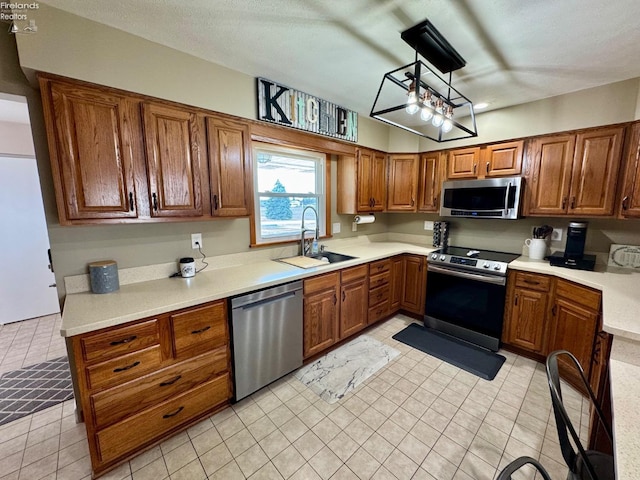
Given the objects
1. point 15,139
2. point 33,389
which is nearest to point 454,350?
point 33,389

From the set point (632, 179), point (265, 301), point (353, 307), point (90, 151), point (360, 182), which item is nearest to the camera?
point (90, 151)

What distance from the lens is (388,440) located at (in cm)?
173

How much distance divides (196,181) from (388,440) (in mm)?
2189

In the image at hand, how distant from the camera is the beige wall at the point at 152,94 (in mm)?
1484

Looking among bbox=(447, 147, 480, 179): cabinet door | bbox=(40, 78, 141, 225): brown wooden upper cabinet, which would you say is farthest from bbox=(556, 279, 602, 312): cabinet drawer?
bbox=(40, 78, 141, 225): brown wooden upper cabinet

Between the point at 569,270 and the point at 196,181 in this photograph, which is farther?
the point at 569,270

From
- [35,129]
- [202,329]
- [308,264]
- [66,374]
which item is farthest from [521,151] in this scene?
[66,374]

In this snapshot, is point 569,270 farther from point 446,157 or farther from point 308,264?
point 308,264

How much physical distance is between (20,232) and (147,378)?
10.9ft

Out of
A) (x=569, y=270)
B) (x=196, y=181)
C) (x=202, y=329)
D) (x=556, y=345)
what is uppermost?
(x=196, y=181)

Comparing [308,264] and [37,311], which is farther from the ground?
[308,264]

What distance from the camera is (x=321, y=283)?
8.02 feet

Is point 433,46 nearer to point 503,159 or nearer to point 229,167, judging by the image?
point 229,167

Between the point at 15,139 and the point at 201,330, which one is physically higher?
the point at 15,139
